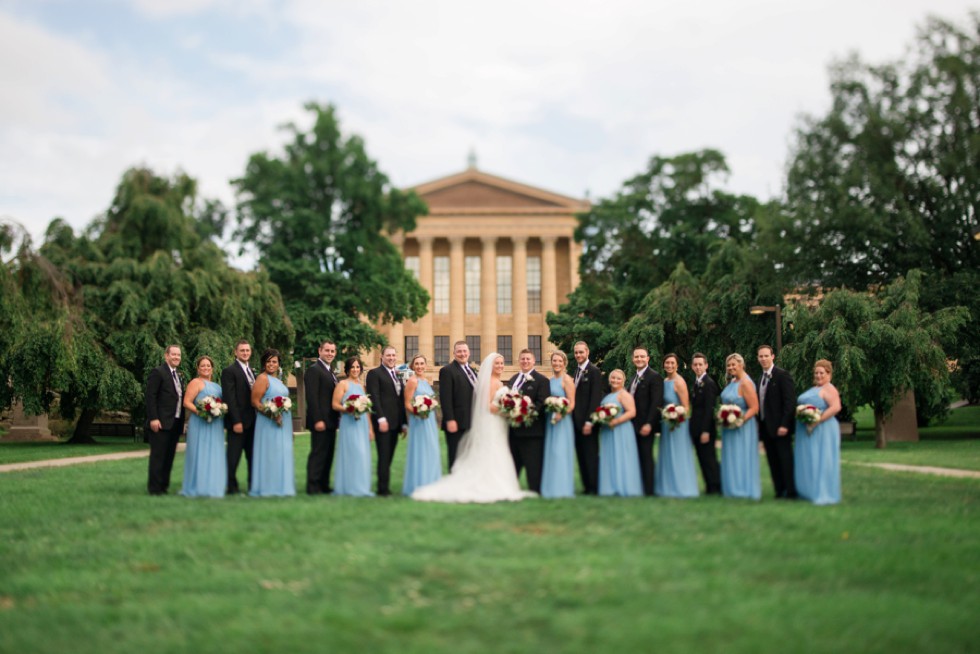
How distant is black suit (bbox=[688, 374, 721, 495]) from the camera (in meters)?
13.0

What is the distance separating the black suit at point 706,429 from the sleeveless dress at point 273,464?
18.0ft

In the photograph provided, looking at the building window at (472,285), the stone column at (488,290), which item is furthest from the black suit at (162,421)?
the building window at (472,285)

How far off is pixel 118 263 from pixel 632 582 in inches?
1085

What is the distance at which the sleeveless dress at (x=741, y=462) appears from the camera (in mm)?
12445

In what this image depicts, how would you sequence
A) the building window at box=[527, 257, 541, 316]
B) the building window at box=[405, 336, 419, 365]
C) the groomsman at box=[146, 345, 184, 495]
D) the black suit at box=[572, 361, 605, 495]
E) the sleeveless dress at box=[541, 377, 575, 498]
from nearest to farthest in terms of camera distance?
the sleeveless dress at box=[541, 377, 575, 498] → the black suit at box=[572, 361, 605, 495] → the groomsman at box=[146, 345, 184, 495] → the building window at box=[405, 336, 419, 365] → the building window at box=[527, 257, 541, 316]

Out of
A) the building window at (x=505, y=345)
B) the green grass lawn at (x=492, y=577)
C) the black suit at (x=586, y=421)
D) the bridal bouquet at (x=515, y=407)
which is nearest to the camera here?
the green grass lawn at (x=492, y=577)

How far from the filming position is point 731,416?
Answer: 12453 millimetres

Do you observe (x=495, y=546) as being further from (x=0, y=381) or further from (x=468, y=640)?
(x=0, y=381)

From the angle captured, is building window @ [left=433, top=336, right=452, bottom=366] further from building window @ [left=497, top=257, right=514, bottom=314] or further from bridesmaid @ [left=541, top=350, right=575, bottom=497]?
bridesmaid @ [left=541, top=350, right=575, bottom=497]

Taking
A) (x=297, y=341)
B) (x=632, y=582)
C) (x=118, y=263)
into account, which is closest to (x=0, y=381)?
(x=118, y=263)

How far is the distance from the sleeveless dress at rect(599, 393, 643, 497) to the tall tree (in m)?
32.1

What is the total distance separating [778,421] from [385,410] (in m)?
5.41

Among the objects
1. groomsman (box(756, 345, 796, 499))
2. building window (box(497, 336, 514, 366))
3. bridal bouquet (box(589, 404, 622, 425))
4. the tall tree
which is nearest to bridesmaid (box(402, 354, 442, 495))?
bridal bouquet (box(589, 404, 622, 425))

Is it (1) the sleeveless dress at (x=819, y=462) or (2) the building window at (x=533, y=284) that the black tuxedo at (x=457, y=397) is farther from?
(2) the building window at (x=533, y=284)
